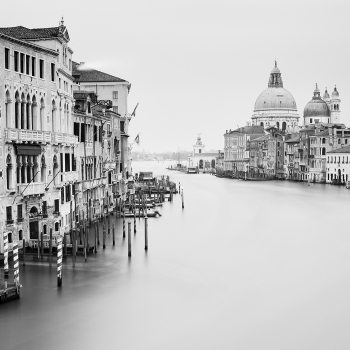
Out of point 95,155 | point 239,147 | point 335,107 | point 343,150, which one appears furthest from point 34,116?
point 335,107

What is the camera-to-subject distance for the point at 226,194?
2013 inches

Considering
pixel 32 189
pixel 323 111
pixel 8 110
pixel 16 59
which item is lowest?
pixel 32 189

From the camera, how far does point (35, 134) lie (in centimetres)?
1886

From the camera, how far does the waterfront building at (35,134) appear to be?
17781 mm

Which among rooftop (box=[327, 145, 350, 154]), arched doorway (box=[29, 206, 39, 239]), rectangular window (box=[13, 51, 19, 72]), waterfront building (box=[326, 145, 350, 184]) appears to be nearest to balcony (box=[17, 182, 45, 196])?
arched doorway (box=[29, 206, 39, 239])

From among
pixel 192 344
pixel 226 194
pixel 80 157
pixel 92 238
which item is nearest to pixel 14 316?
pixel 192 344

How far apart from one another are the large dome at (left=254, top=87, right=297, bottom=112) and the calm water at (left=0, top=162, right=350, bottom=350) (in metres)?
86.2

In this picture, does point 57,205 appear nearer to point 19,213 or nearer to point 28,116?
point 19,213

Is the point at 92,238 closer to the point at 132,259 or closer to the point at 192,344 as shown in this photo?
the point at 132,259

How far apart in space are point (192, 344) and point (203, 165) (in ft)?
376

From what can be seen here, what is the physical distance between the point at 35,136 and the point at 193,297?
20.2 feet

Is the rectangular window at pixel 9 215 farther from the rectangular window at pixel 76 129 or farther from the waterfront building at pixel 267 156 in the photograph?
the waterfront building at pixel 267 156

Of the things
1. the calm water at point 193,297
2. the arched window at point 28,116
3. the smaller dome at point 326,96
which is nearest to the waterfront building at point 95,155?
the calm water at point 193,297

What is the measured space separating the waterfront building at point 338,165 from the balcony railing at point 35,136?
38.9 meters
